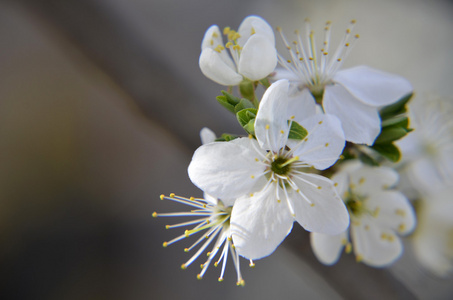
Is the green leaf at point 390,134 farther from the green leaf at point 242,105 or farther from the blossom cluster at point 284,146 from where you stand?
the green leaf at point 242,105

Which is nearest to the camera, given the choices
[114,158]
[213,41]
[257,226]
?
[257,226]

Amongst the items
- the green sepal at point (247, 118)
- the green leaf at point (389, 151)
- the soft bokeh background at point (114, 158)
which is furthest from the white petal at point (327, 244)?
the soft bokeh background at point (114, 158)

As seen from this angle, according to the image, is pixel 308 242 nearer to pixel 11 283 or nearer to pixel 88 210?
pixel 88 210

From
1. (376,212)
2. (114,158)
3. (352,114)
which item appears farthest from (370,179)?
(114,158)

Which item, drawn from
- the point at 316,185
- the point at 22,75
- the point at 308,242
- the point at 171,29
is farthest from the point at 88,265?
the point at 316,185

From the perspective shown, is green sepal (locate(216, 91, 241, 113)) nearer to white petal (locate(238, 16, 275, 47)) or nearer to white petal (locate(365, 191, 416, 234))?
white petal (locate(238, 16, 275, 47))

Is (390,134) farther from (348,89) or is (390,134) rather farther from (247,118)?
(247,118)

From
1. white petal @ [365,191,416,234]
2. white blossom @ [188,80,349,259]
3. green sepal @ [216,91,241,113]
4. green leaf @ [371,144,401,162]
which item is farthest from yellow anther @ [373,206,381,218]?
green sepal @ [216,91,241,113]
